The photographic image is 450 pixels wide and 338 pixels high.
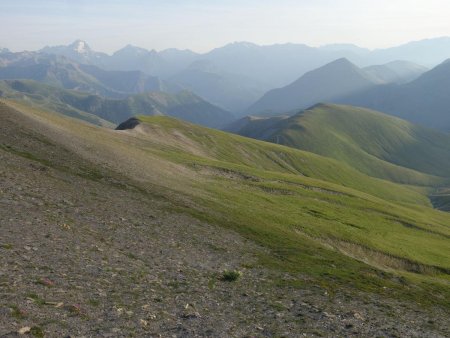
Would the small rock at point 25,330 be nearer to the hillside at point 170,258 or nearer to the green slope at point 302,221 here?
the hillside at point 170,258

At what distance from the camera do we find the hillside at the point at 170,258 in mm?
20188

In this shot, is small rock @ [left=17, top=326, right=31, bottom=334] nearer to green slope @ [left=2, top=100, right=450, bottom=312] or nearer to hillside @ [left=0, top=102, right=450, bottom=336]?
hillside @ [left=0, top=102, right=450, bottom=336]

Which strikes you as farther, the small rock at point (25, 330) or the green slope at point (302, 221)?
the green slope at point (302, 221)

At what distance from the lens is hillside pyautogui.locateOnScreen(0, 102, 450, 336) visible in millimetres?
20188

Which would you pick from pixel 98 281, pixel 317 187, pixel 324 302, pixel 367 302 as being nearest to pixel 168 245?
pixel 98 281

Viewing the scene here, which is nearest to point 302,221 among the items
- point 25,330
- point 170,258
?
point 170,258

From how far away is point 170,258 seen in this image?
2983 cm

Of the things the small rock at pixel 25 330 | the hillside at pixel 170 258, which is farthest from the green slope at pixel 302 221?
the small rock at pixel 25 330

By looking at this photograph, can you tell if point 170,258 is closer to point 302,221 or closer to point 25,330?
point 25,330

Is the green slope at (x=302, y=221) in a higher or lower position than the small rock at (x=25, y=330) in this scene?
lower

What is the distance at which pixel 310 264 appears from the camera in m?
36.6

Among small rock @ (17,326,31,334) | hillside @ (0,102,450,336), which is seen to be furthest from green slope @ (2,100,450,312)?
small rock @ (17,326,31,334)

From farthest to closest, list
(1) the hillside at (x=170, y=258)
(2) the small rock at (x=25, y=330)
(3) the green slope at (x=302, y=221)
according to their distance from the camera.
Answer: (3) the green slope at (x=302, y=221) → (1) the hillside at (x=170, y=258) → (2) the small rock at (x=25, y=330)

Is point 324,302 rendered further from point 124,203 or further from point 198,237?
point 124,203
